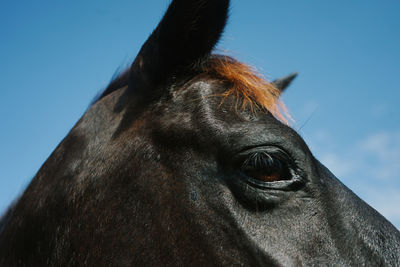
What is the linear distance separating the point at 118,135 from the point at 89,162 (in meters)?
0.27

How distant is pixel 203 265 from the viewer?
221cm

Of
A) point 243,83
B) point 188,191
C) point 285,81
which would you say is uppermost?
point 243,83

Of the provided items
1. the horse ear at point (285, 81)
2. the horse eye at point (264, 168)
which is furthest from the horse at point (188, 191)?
the horse ear at point (285, 81)

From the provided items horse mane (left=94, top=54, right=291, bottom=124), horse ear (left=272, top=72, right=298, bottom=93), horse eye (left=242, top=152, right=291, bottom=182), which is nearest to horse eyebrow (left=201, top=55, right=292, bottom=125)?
horse mane (left=94, top=54, right=291, bottom=124)

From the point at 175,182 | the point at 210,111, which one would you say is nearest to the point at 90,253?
the point at 175,182

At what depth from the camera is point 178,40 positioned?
9.28ft

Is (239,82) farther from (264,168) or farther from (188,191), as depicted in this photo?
(188,191)

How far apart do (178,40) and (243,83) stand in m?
0.59

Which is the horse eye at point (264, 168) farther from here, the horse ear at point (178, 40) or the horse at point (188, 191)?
the horse ear at point (178, 40)

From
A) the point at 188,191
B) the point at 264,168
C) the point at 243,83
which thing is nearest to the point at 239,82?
the point at 243,83

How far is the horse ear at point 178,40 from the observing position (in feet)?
8.90

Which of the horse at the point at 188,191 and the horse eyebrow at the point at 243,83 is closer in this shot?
the horse at the point at 188,191

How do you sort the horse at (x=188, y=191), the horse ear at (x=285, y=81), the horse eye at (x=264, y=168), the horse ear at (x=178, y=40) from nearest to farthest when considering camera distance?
the horse at (x=188, y=191), the horse eye at (x=264, y=168), the horse ear at (x=178, y=40), the horse ear at (x=285, y=81)

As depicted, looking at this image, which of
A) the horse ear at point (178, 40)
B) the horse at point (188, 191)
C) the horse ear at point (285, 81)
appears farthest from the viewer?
the horse ear at point (285, 81)
